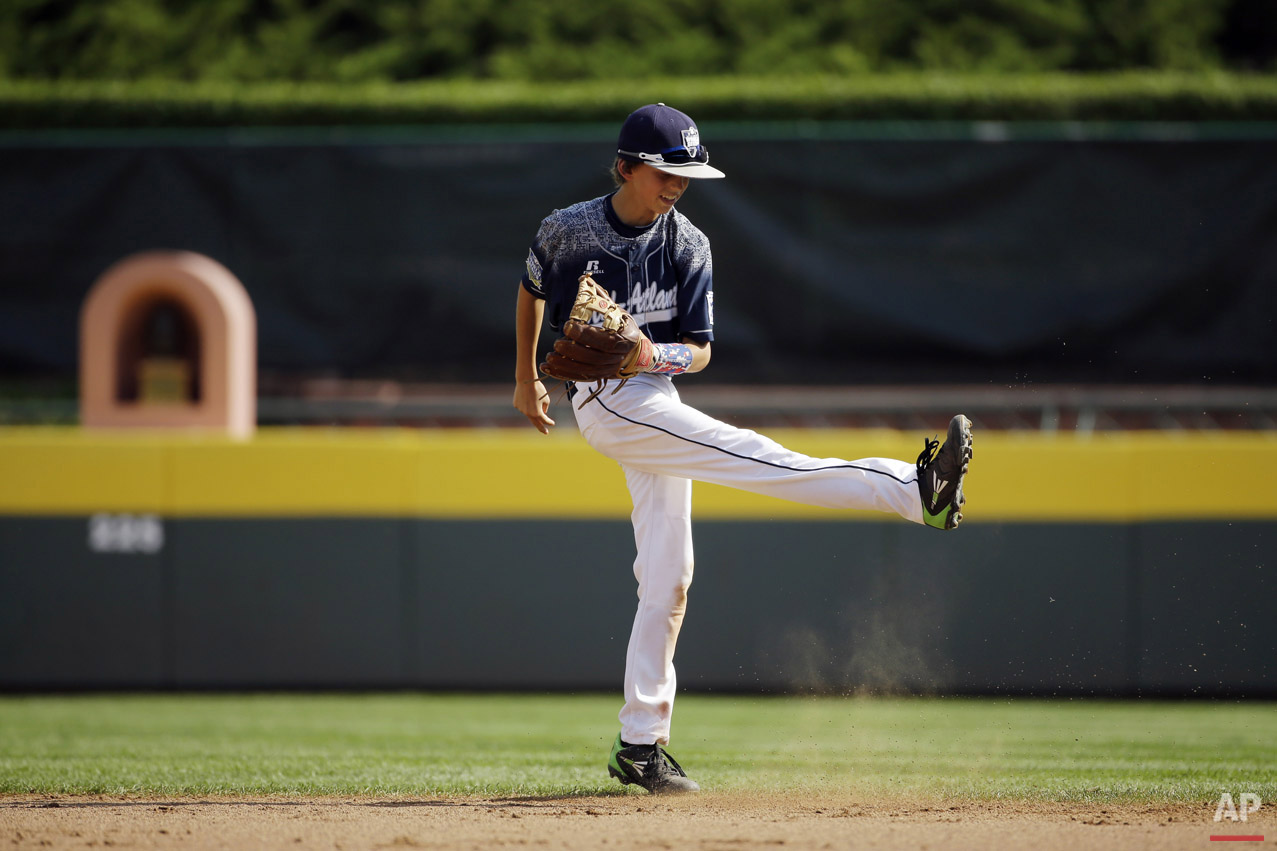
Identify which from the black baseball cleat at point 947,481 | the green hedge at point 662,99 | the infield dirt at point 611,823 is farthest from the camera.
Result: the green hedge at point 662,99

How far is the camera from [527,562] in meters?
7.03

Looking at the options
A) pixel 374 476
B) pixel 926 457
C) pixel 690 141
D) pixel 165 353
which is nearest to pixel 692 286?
pixel 690 141

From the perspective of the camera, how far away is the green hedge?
31.7ft

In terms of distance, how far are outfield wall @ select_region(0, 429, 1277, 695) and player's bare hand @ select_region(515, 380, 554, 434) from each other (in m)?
2.92

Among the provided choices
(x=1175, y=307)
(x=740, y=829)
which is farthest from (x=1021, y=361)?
(x=740, y=829)

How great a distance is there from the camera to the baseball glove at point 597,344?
12.0 feet

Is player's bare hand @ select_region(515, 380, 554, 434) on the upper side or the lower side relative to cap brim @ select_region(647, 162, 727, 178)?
lower

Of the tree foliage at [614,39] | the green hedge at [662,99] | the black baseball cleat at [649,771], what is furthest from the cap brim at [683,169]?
the tree foliage at [614,39]

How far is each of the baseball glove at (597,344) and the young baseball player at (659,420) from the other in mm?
11

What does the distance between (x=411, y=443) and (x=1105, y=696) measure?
4155 millimetres

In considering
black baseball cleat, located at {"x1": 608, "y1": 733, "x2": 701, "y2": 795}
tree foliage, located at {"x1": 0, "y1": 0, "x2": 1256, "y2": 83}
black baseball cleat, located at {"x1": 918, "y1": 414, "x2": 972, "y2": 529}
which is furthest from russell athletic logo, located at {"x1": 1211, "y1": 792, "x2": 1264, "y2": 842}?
tree foliage, located at {"x1": 0, "y1": 0, "x2": 1256, "y2": 83}

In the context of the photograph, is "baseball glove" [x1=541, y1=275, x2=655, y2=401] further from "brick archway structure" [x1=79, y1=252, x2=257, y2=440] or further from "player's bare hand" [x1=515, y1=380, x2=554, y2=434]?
"brick archway structure" [x1=79, y1=252, x2=257, y2=440]

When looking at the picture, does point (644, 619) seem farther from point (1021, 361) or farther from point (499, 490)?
point (1021, 361)

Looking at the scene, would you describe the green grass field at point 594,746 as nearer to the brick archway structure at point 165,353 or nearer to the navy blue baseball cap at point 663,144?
the brick archway structure at point 165,353
